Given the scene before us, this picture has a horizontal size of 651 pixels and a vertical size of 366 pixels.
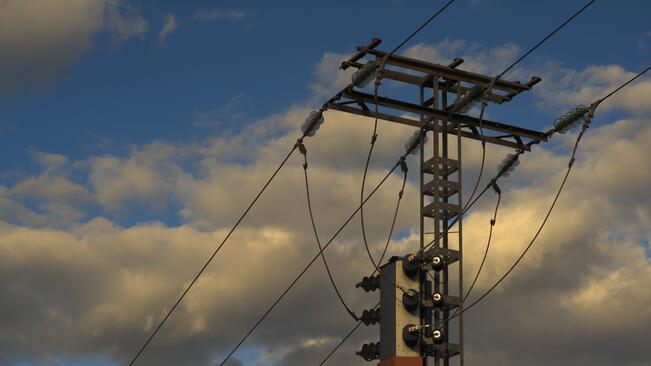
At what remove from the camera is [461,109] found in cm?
2778

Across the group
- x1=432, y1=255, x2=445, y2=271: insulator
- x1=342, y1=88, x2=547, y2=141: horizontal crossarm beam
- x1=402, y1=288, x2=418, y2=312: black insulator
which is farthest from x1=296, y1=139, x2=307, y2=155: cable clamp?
x1=402, y1=288, x2=418, y2=312: black insulator

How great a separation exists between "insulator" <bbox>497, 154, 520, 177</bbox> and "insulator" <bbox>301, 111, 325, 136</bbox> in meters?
4.70

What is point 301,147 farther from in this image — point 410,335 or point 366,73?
point 410,335

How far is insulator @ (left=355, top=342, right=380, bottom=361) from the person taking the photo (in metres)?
26.4

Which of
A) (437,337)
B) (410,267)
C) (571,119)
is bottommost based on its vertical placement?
(437,337)

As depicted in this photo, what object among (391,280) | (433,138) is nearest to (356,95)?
(433,138)

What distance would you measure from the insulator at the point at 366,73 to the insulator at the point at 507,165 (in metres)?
4.43

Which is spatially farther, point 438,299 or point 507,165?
point 507,165

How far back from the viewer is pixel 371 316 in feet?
88.5

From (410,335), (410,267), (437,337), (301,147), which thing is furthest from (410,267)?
(301,147)

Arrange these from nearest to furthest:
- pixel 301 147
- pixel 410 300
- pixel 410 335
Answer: pixel 410 335, pixel 410 300, pixel 301 147

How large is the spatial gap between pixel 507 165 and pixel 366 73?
478 cm

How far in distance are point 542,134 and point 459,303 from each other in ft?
17.5

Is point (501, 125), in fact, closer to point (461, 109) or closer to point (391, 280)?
point (461, 109)
